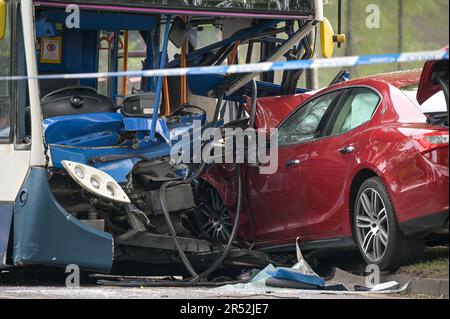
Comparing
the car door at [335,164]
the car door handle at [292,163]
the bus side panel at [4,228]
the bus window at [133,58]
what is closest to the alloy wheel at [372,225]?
the car door at [335,164]

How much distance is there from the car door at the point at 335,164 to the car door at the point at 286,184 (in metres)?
0.19

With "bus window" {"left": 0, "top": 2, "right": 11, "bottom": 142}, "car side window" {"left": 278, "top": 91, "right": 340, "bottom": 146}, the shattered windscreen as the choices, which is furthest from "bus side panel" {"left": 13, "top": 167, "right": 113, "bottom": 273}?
"car side window" {"left": 278, "top": 91, "right": 340, "bottom": 146}

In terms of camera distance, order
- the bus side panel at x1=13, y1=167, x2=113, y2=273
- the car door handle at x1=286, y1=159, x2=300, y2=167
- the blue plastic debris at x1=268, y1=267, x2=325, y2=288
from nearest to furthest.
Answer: the blue plastic debris at x1=268, y1=267, x2=325, y2=288 < the bus side panel at x1=13, y1=167, x2=113, y2=273 < the car door handle at x1=286, y1=159, x2=300, y2=167

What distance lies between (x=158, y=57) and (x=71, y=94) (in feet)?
3.30

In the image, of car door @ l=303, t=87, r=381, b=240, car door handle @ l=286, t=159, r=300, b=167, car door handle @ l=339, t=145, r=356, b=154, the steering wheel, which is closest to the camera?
car door handle @ l=339, t=145, r=356, b=154

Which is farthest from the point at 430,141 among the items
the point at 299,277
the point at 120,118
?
the point at 120,118

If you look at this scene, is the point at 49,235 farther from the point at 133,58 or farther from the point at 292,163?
the point at 133,58

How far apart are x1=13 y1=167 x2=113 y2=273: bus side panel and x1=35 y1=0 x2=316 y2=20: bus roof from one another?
5.19 feet

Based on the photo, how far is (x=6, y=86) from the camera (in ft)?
36.1

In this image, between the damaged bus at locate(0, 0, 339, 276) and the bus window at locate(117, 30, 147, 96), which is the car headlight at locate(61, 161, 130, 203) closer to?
the damaged bus at locate(0, 0, 339, 276)

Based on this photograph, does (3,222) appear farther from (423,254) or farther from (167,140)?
(423,254)

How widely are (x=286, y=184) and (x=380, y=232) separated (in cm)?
183

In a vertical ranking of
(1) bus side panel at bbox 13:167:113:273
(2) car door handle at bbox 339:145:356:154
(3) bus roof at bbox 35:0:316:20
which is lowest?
(1) bus side panel at bbox 13:167:113:273

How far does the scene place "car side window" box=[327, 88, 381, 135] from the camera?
10.4 m
